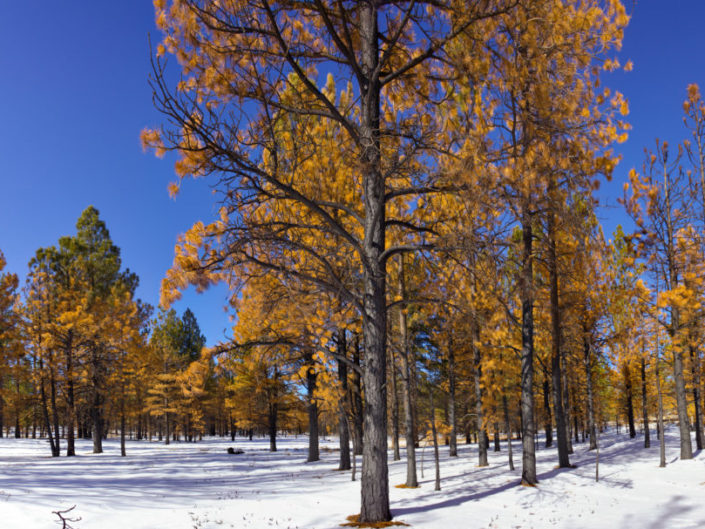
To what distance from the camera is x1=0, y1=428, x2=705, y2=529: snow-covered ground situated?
7.58 metres

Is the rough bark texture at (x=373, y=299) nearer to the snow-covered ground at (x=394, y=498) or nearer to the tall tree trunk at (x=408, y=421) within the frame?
the snow-covered ground at (x=394, y=498)

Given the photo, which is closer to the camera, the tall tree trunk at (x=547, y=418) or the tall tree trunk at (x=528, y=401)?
the tall tree trunk at (x=528, y=401)

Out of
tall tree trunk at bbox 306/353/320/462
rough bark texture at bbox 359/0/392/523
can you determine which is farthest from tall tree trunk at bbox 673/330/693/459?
rough bark texture at bbox 359/0/392/523

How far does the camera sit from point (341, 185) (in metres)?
11.7

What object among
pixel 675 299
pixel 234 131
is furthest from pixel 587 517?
pixel 675 299

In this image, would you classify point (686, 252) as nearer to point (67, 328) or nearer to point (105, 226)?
point (67, 328)

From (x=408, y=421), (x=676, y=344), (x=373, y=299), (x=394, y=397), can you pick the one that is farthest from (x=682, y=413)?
(x=373, y=299)

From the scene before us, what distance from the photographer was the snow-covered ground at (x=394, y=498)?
758cm

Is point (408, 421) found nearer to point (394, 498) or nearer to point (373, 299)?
point (394, 498)

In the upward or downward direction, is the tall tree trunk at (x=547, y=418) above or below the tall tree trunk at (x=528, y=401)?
below

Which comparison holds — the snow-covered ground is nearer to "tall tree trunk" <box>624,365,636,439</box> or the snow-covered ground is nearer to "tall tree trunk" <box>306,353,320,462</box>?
"tall tree trunk" <box>306,353,320,462</box>

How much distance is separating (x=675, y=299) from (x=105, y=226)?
31.4 meters

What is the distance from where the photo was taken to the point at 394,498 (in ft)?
32.5

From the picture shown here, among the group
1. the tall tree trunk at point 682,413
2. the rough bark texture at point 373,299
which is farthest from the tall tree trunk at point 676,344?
the rough bark texture at point 373,299
